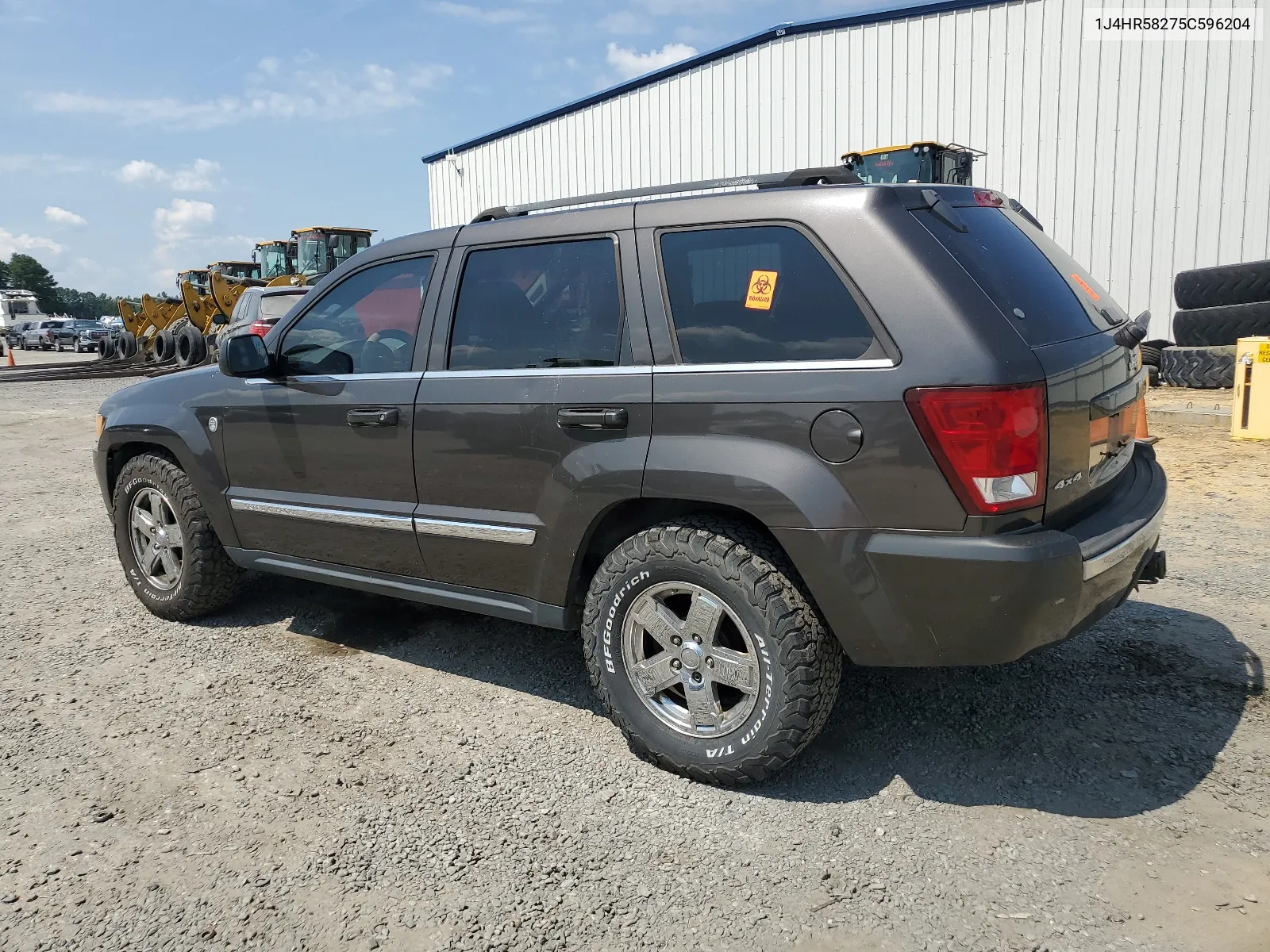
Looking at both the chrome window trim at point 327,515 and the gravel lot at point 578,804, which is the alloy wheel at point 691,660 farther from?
the chrome window trim at point 327,515

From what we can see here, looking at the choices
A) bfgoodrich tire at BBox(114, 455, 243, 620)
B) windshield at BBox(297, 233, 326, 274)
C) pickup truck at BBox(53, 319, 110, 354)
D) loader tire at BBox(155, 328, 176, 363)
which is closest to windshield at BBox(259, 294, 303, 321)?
bfgoodrich tire at BBox(114, 455, 243, 620)

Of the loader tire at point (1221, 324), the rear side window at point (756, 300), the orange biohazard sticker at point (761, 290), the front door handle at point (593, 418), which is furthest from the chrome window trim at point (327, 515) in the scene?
the loader tire at point (1221, 324)

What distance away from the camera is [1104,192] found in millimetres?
14125

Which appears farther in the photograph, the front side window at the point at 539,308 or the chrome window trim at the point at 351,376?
the chrome window trim at the point at 351,376

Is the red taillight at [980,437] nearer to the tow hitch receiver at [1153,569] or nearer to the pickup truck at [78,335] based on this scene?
the tow hitch receiver at [1153,569]

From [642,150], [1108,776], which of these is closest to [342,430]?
[1108,776]

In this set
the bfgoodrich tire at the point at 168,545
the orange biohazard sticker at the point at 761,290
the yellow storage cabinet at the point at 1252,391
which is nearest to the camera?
the orange biohazard sticker at the point at 761,290

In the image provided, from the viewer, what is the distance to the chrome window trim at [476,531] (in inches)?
127

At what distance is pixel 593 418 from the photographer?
2.99m

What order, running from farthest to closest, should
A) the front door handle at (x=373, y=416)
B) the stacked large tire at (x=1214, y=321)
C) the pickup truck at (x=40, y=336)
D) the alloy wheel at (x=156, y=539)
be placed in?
the pickup truck at (x=40, y=336)
the stacked large tire at (x=1214, y=321)
the alloy wheel at (x=156, y=539)
the front door handle at (x=373, y=416)

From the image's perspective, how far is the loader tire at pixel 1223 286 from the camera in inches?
440

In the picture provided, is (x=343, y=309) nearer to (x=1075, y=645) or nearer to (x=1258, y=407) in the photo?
(x=1075, y=645)

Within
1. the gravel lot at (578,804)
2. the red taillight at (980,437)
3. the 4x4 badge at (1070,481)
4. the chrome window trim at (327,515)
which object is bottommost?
the gravel lot at (578,804)

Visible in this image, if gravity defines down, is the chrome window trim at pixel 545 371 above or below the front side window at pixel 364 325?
below
